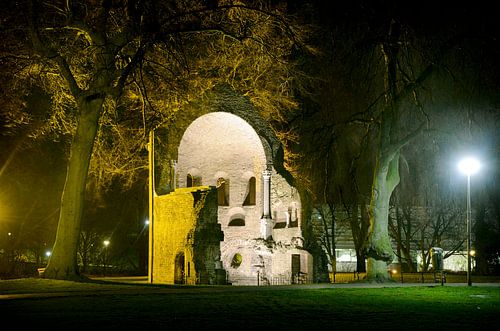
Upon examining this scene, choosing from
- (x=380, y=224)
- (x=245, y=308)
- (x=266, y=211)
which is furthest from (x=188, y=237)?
(x=245, y=308)

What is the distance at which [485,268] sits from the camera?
39094 mm

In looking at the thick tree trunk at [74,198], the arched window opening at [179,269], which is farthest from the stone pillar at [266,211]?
the thick tree trunk at [74,198]

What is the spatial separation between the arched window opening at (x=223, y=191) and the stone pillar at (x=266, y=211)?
2.51 metres

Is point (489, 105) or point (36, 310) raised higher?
point (489, 105)

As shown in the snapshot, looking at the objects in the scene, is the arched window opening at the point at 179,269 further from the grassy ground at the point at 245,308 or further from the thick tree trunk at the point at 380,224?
the grassy ground at the point at 245,308

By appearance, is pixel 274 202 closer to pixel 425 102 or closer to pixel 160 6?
pixel 425 102

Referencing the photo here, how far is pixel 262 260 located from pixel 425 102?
1379 centimetres

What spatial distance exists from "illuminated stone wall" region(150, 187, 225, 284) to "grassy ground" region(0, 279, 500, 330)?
415 inches

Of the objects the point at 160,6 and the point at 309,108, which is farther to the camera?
the point at 309,108

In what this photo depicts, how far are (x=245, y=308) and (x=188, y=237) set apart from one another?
662 inches

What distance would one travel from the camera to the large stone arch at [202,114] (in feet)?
109

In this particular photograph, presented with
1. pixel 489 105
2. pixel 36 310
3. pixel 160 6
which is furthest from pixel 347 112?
pixel 36 310

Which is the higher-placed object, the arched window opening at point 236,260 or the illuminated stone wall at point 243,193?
the illuminated stone wall at point 243,193

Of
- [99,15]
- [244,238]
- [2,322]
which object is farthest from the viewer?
[244,238]
